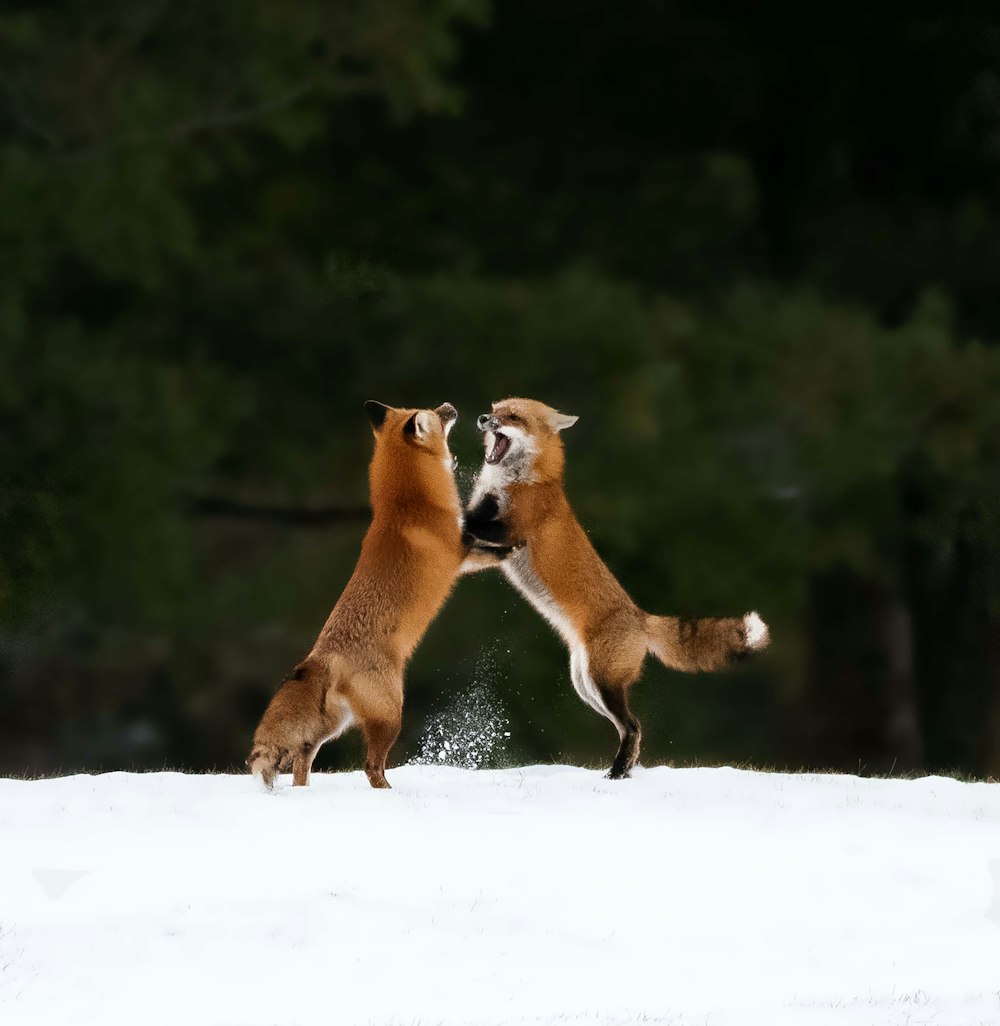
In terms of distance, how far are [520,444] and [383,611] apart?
1.04 m

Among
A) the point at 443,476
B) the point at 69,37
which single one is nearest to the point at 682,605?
the point at 443,476

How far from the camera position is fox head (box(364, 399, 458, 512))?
6582mm

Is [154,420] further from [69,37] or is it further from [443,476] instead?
[443,476]

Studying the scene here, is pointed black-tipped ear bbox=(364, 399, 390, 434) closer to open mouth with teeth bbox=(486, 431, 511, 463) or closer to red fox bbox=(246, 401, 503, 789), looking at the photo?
red fox bbox=(246, 401, 503, 789)

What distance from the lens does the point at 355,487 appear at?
466 inches

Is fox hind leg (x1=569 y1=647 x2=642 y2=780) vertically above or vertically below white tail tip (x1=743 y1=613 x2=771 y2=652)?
below

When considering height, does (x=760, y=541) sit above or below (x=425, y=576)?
below

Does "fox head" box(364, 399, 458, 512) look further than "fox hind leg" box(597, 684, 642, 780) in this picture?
No

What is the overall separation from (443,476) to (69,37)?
559 cm

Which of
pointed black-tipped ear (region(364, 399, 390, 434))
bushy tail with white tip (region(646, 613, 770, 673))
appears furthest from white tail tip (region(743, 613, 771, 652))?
pointed black-tipped ear (region(364, 399, 390, 434))

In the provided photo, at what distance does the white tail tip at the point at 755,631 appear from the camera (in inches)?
279

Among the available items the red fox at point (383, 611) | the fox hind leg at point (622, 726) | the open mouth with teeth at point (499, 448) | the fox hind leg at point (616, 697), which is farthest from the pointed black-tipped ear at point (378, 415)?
the fox hind leg at point (622, 726)

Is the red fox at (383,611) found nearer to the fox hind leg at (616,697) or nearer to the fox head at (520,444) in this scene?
the fox head at (520,444)

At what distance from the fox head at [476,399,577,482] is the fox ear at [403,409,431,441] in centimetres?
40
